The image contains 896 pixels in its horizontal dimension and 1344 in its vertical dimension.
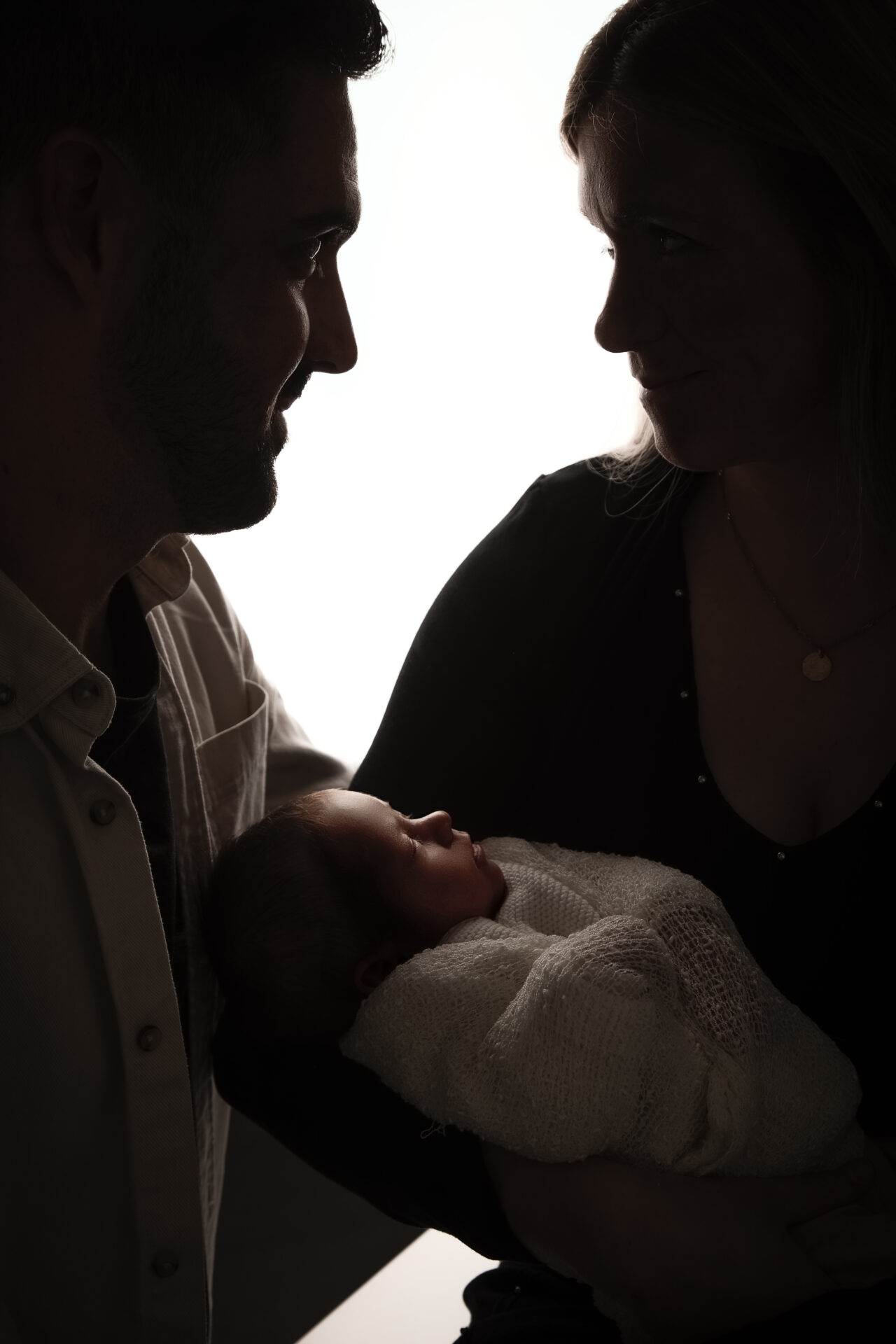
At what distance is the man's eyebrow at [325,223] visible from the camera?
131 cm

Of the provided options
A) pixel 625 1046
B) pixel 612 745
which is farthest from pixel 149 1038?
pixel 612 745

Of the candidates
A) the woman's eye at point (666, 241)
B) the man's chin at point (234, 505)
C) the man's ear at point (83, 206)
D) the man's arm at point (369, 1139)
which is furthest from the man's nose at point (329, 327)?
the man's arm at point (369, 1139)

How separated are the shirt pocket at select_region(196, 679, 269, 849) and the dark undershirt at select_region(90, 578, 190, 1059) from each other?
0.59 ft

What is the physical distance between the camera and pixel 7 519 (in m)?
1.27

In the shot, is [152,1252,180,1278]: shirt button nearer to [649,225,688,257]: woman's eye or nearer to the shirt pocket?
the shirt pocket

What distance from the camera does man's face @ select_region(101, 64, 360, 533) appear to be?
1256 millimetres

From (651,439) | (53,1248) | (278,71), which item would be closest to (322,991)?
(53,1248)

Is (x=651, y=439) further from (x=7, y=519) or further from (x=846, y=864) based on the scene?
(x=7, y=519)

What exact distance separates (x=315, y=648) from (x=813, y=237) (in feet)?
4.92

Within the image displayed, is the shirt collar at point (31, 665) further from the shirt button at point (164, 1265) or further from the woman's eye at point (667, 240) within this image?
the woman's eye at point (667, 240)

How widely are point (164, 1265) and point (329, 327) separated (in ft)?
3.41

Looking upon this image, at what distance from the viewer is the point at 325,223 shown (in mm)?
1330

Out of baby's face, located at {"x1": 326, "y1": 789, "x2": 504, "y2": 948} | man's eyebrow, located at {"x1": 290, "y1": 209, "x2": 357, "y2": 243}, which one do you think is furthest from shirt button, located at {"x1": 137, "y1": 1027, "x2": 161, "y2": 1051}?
man's eyebrow, located at {"x1": 290, "y1": 209, "x2": 357, "y2": 243}

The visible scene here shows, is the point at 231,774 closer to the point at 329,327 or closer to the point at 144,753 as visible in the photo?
the point at 144,753
